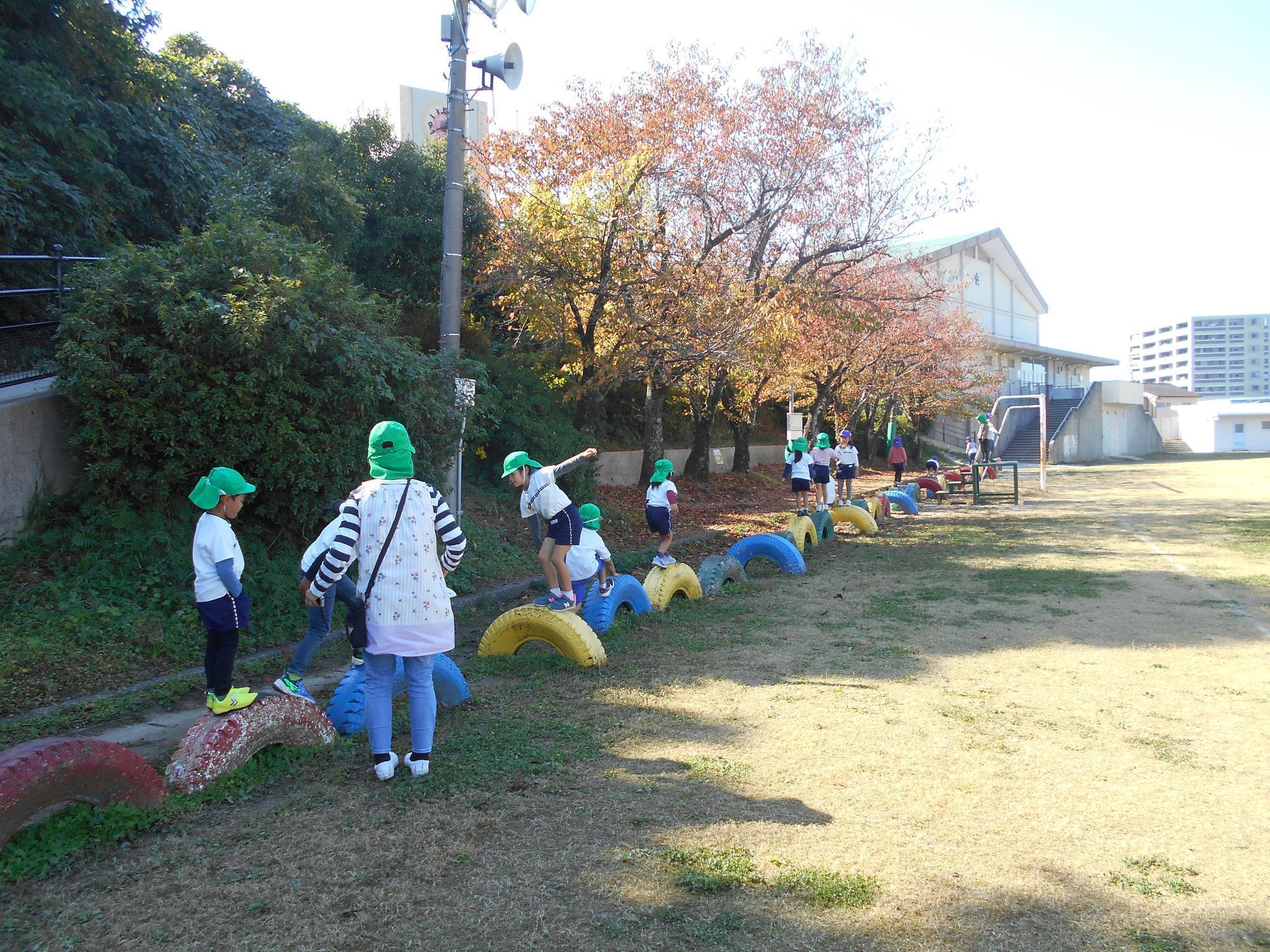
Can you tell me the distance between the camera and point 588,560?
8258mm

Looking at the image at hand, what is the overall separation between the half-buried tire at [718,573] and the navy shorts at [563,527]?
86.5 inches

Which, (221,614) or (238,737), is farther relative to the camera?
(221,614)

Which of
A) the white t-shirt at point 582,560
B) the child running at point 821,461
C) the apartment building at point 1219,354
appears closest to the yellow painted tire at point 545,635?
the white t-shirt at point 582,560

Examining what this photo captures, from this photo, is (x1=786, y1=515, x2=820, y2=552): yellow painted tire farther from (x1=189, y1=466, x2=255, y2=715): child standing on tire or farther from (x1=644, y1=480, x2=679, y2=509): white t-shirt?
(x1=189, y1=466, x2=255, y2=715): child standing on tire

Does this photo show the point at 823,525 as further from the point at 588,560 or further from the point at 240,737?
the point at 240,737

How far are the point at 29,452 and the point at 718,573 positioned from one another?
6.59m

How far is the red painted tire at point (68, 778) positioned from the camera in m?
3.54

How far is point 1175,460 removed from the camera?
1815 inches

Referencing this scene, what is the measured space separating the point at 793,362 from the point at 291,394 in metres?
16.9

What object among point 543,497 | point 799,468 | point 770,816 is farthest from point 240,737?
point 799,468

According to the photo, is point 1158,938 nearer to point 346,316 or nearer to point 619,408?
point 346,316

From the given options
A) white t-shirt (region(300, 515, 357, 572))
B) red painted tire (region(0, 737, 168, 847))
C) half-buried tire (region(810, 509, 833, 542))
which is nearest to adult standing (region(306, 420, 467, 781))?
white t-shirt (region(300, 515, 357, 572))

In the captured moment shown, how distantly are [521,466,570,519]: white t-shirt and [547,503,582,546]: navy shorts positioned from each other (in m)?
0.05

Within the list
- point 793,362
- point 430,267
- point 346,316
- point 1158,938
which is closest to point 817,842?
point 1158,938
